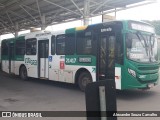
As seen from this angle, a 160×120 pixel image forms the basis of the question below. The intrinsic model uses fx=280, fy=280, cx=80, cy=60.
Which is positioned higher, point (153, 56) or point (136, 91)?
point (153, 56)

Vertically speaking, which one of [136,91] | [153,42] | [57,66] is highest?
[153,42]

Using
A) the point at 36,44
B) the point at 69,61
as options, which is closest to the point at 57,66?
the point at 69,61

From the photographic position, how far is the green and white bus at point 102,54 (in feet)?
34.0

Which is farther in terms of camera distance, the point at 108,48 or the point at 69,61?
the point at 69,61

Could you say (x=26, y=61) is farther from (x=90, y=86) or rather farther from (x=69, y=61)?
(x=90, y=86)

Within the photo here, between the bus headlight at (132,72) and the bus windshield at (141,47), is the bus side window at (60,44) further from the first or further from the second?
the bus headlight at (132,72)

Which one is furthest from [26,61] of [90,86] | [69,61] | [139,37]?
[90,86]

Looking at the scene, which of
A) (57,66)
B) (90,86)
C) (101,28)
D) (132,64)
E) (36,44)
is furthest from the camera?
(36,44)

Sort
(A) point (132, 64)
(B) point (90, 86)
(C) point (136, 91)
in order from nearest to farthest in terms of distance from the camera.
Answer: (B) point (90, 86) → (A) point (132, 64) → (C) point (136, 91)

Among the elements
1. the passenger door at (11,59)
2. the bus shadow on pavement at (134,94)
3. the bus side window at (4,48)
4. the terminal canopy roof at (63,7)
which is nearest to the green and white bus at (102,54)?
the bus shadow on pavement at (134,94)

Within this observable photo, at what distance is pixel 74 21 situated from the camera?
91.1ft

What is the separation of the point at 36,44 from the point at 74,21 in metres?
12.6

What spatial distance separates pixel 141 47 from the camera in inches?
428

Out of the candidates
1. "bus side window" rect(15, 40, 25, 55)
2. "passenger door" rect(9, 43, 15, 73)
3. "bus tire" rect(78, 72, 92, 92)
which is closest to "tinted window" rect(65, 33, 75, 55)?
"bus tire" rect(78, 72, 92, 92)
